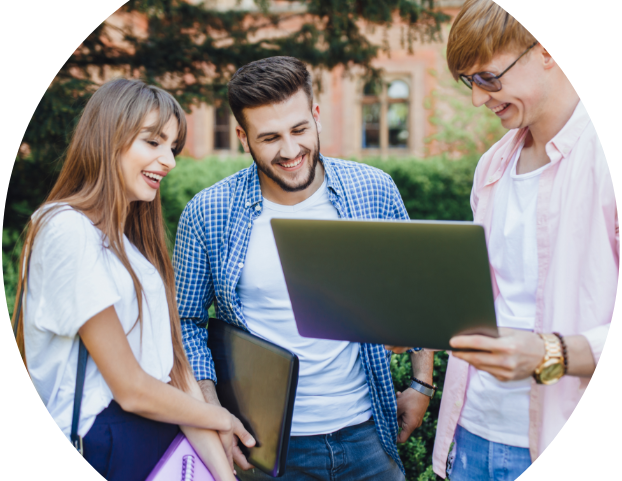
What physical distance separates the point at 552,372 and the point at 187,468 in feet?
3.77

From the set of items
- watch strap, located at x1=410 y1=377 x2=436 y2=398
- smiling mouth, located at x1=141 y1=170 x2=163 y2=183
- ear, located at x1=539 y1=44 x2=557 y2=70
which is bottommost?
watch strap, located at x1=410 y1=377 x2=436 y2=398

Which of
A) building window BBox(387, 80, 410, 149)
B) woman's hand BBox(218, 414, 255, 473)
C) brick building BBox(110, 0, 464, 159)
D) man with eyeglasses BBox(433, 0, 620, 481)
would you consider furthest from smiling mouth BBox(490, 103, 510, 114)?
building window BBox(387, 80, 410, 149)

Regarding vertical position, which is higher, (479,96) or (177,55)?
(177,55)

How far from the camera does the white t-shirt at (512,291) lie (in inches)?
67.1

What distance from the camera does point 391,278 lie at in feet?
4.58

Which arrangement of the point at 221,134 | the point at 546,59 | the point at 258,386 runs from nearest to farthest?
1. the point at 546,59
2. the point at 258,386
3. the point at 221,134

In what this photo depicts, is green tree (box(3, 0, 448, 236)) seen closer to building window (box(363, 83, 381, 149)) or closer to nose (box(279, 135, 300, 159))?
nose (box(279, 135, 300, 159))

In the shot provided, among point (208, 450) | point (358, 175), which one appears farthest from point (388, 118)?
point (208, 450)

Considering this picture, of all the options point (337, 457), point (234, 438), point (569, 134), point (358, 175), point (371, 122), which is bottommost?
point (337, 457)

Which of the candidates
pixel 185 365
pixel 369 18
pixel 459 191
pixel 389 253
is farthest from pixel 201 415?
pixel 459 191

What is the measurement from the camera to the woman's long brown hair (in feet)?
5.18

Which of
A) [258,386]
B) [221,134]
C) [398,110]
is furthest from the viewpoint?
[221,134]

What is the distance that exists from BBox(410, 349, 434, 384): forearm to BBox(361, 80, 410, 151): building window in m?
15.3

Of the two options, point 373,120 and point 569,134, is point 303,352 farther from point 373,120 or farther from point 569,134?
point 373,120
